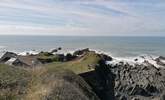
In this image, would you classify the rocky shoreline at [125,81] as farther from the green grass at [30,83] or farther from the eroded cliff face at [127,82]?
the green grass at [30,83]

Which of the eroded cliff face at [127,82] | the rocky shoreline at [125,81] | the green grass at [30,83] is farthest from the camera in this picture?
the eroded cliff face at [127,82]

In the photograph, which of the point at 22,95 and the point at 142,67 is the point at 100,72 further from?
the point at 22,95

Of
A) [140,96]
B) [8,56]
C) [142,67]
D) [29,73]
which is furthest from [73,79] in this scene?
[8,56]

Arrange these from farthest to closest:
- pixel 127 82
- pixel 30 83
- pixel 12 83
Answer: pixel 127 82 < pixel 30 83 < pixel 12 83

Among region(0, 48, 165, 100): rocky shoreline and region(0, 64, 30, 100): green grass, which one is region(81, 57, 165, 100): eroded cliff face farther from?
region(0, 64, 30, 100): green grass

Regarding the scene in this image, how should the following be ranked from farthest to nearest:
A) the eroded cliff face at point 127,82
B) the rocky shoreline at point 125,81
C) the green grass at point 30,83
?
the eroded cliff face at point 127,82 → the rocky shoreline at point 125,81 → the green grass at point 30,83

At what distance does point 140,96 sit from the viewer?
41000mm

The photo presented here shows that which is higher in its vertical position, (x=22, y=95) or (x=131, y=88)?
(x=22, y=95)

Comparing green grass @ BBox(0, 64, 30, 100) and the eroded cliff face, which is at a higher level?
green grass @ BBox(0, 64, 30, 100)

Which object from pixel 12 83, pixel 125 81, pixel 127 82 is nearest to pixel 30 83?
pixel 12 83

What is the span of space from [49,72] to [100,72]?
19664mm

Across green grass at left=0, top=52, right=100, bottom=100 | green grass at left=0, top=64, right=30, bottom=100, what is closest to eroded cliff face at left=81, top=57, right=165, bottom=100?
green grass at left=0, top=52, right=100, bottom=100

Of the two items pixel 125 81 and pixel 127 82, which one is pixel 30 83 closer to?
pixel 127 82

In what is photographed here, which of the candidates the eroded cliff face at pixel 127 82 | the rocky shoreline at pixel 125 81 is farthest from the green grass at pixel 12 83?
the eroded cliff face at pixel 127 82
